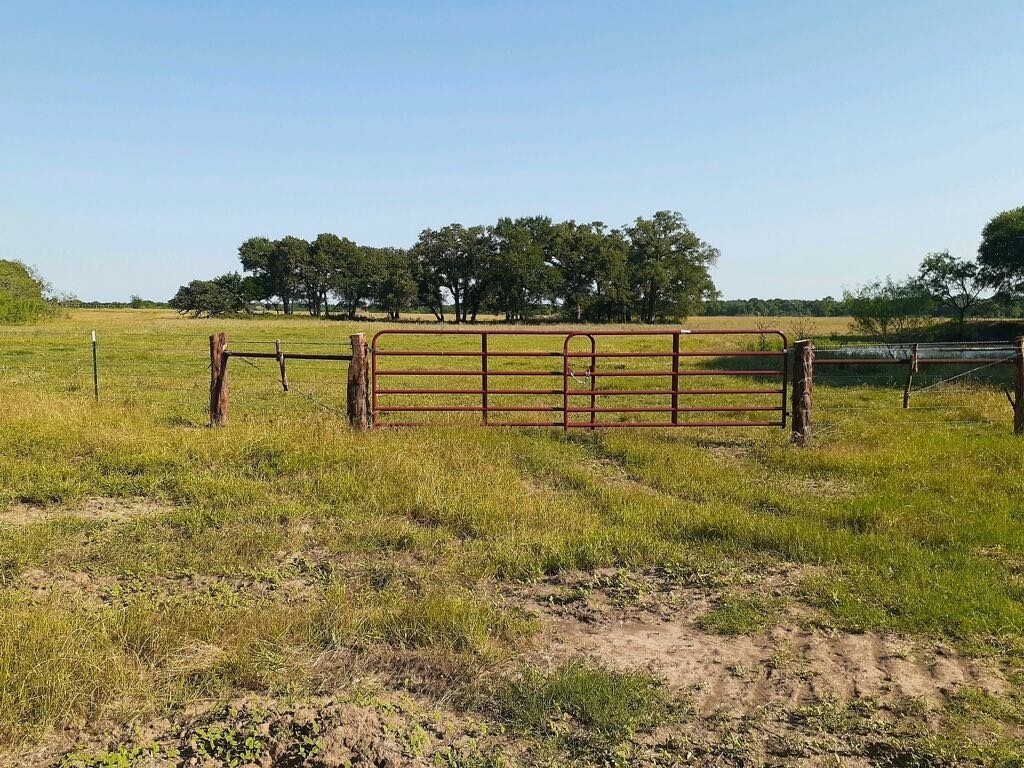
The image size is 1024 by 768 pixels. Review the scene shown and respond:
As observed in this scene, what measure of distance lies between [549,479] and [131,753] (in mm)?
5454

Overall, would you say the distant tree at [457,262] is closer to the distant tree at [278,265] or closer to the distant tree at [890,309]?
the distant tree at [278,265]

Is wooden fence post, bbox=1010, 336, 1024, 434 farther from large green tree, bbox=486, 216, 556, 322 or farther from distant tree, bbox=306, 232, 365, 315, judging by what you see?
distant tree, bbox=306, 232, 365, 315

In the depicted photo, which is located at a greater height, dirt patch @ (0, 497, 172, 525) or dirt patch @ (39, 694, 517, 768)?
dirt patch @ (0, 497, 172, 525)

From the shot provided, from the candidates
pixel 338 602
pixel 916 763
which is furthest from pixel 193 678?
pixel 916 763

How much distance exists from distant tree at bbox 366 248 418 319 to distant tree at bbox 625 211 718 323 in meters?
27.9

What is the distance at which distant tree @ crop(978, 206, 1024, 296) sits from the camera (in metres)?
43.1

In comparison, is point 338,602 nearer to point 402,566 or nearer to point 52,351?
point 402,566

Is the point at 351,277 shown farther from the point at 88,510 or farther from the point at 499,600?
the point at 499,600

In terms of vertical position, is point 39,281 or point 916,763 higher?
point 39,281

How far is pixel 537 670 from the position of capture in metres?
3.92

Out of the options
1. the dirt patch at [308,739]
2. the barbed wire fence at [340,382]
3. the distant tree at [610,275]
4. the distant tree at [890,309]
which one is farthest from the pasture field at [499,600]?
the distant tree at [610,275]

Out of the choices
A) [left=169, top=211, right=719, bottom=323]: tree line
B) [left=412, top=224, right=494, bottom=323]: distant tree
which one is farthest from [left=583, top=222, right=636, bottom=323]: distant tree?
[left=412, top=224, right=494, bottom=323]: distant tree

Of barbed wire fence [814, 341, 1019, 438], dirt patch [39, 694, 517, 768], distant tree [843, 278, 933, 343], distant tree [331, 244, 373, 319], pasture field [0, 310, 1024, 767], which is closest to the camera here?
dirt patch [39, 694, 517, 768]

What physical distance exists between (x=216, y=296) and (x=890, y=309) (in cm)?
8815
